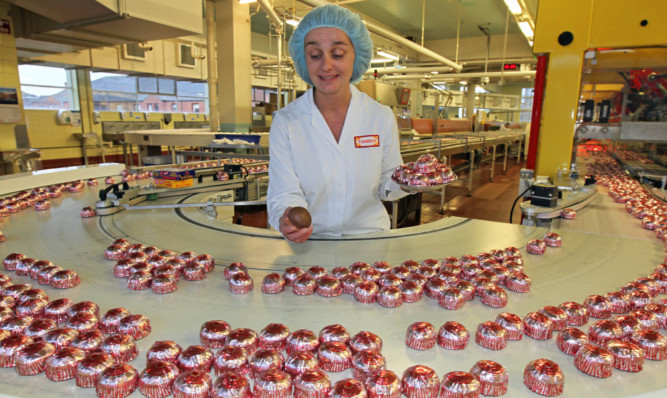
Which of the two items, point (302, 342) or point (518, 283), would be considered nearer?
point (302, 342)

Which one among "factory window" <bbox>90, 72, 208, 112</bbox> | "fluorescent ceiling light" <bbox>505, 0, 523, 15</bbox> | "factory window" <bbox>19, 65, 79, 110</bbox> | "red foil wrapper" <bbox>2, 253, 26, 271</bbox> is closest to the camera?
"red foil wrapper" <bbox>2, 253, 26, 271</bbox>

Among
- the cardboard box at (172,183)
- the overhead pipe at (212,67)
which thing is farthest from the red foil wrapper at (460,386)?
the overhead pipe at (212,67)

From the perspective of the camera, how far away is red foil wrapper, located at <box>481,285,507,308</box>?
0.79 m

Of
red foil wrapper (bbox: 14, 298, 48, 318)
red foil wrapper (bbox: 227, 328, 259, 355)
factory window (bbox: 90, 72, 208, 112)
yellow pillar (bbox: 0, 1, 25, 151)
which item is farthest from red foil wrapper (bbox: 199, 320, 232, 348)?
factory window (bbox: 90, 72, 208, 112)

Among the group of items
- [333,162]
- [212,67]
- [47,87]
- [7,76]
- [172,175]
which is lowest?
[172,175]

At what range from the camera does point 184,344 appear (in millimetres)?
658

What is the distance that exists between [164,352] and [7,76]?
4.84 m

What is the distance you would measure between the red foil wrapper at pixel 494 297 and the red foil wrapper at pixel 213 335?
1.66ft

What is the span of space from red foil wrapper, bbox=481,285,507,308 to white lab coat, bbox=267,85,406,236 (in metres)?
0.68

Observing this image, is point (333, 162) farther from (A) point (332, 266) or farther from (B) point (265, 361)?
(B) point (265, 361)

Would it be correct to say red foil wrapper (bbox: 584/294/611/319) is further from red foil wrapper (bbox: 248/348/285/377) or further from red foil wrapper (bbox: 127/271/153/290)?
red foil wrapper (bbox: 127/271/153/290)

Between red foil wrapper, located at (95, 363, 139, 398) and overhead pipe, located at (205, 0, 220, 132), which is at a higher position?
overhead pipe, located at (205, 0, 220, 132)

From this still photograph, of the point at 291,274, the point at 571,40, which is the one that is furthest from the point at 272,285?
the point at 571,40

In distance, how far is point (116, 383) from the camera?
52 cm
